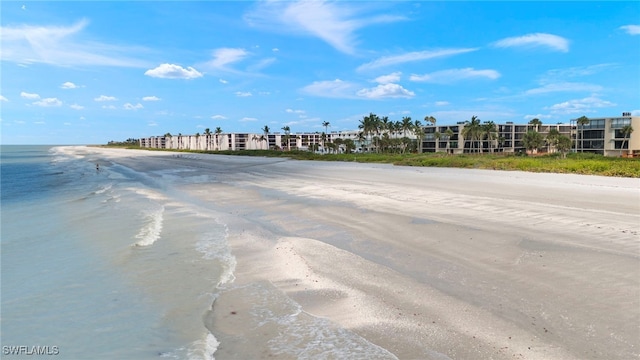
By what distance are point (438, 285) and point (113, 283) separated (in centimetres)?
540

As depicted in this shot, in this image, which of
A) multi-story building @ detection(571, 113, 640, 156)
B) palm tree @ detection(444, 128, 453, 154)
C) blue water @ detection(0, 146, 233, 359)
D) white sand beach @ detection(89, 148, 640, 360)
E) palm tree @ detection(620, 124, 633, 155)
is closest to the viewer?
→ white sand beach @ detection(89, 148, 640, 360)

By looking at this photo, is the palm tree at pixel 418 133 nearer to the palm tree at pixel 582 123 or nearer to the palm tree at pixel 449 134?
the palm tree at pixel 449 134

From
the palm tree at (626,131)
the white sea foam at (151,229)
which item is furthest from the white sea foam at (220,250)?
the palm tree at (626,131)

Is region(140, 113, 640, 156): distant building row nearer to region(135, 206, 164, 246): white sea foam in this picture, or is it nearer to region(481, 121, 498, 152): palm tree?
region(481, 121, 498, 152): palm tree

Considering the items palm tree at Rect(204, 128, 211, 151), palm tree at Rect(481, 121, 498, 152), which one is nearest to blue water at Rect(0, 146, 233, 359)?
palm tree at Rect(481, 121, 498, 152)

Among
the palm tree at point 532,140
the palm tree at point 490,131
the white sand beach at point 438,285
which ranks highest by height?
the palm tree at point 490,131

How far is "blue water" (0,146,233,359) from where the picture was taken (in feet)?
15.0

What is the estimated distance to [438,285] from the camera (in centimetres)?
568

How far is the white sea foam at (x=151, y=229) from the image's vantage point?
9.30 m

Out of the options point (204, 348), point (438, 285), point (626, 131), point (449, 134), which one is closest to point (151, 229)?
point (204, 348)

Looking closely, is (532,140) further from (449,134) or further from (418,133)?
(418,133)

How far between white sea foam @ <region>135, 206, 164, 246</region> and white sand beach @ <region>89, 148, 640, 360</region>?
77.4 inches

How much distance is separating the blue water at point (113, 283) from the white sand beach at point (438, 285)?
46 cm

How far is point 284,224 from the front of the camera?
35.5 ft
